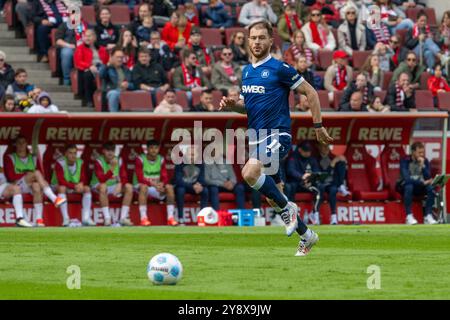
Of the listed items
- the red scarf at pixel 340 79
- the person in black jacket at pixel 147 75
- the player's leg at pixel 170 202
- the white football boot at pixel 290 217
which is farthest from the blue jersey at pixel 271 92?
the red scarf at pixel 340 79

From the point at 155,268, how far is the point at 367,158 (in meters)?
16.9

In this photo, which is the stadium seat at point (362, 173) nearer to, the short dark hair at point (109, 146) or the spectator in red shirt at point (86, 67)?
the short dark hair at point (109, 146)

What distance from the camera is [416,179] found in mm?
26891

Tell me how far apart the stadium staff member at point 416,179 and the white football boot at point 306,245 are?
12.1 meters

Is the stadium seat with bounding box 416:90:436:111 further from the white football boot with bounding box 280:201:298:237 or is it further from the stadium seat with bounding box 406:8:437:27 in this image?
the white football boot with bounding box 280:201:298:237

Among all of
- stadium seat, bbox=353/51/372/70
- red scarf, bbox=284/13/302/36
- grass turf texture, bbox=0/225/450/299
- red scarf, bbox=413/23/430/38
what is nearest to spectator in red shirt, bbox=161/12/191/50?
red scarf, bbox=284/13/302/36

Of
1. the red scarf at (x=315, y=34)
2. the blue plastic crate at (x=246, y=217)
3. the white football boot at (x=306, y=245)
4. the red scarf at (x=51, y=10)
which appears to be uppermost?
the red scarf at (x=51, y=10)

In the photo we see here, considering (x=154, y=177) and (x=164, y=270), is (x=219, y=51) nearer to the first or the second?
(x=154, y=177)

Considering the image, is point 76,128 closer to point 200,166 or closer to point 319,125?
point 200,166

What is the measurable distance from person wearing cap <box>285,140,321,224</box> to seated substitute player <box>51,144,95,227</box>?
4.04 metres

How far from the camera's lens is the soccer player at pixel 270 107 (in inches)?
570

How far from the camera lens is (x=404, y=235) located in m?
20.2

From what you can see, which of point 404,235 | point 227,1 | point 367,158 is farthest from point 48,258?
point 227,1

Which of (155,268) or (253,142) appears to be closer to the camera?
(155,268)
